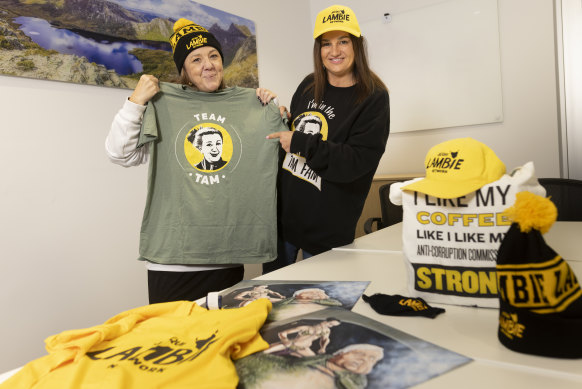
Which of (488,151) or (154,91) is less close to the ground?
(154,91)

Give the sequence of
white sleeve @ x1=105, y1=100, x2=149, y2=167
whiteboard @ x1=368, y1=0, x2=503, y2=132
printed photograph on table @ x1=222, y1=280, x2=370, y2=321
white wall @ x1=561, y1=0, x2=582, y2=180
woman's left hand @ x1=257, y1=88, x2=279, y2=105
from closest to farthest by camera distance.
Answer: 1. printed photograph on table @ x1=222, y1=280, x2=370, y2=321
2. white sleeve @ x1=105, y1=100, x2=149, y2=167
3. woman's left hand @ x1=257, y1=88, x2=279, y2=105
4. white wall @ x1=561, y1=0, x2=582, y2=180
5. whiteboard @ x1=368, y1=0, x2=503, y2=132

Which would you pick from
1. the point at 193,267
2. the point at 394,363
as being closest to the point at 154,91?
the point at 193,267

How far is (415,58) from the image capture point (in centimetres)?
393

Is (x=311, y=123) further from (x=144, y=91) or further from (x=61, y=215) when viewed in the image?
(x=61, y=215)

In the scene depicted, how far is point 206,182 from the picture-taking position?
1646 mm

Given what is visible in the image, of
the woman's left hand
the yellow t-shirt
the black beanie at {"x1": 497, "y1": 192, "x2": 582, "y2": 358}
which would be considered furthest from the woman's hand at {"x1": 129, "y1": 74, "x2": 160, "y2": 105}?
the black beanie at {"x1": 497, "y1": 192, "x2": 582, "y2": 358}

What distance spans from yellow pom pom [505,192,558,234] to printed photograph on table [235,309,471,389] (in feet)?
0.86

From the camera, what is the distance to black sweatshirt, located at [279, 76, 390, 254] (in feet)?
5.16

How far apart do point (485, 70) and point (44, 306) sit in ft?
12.2

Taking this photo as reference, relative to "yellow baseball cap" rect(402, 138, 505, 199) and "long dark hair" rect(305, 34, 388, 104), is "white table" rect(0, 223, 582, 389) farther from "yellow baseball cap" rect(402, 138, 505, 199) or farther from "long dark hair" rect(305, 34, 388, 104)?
"long dark hair" rect(305, 34, 388, 104)

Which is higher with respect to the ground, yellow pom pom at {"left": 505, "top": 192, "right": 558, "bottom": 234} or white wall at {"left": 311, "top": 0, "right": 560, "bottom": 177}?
white wall at {"left": 311, "top": 0, "right": 560, "bottom": 177}

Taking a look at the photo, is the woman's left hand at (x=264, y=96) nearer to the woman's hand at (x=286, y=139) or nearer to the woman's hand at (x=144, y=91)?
the woman's hand at (x=286, y=139)

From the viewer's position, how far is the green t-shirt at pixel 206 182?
1.60m

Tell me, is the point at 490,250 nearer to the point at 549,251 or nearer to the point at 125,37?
the point at 549,251
